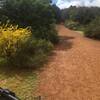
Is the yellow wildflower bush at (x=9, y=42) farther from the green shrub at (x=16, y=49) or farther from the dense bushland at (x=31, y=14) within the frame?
the dense bushland at (x=31, y=14)

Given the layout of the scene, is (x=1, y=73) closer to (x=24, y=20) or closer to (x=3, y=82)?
(x=3, y=82)

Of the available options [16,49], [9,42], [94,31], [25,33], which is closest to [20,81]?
[16,49]

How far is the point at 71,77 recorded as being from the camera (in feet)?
36.7

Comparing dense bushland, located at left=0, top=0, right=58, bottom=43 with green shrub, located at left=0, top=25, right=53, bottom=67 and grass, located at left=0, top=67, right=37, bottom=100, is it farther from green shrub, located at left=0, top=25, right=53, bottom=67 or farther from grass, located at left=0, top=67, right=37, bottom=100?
grass, located at left=0, top=67, right=37, bottom=100

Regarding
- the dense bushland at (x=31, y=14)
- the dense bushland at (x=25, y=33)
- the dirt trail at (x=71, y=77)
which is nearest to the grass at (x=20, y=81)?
the dirt trail at (x=71, y=77)

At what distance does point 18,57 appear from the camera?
38.9 feet

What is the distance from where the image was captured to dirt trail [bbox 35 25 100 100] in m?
9.21

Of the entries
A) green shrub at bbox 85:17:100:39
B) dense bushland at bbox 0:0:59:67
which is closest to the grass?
dense bushland at bbox 0:0:59:67

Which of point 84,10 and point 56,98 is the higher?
point 84,10

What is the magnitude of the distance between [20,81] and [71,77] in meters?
1.92

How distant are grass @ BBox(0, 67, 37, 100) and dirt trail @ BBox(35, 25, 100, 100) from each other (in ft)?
0.97

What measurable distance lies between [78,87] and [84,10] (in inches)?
1181

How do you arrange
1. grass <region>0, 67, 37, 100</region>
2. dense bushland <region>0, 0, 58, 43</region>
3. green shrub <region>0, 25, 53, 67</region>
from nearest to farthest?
grass <region>0, 67, 37, 100</region>, green shrub <region>0, 25, 53, 67</region>, dense bushland <region>0, 0, 58, 43</region>

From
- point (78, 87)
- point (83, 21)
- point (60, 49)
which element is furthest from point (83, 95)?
point (83, 21)
